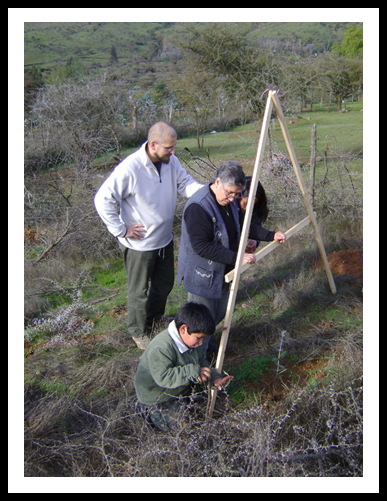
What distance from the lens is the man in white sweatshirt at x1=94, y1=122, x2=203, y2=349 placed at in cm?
304

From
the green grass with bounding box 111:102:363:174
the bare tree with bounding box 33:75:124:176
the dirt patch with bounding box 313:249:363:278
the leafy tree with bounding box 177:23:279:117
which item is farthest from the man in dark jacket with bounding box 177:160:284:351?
the leafy tree with bounding box 177:23:279:117

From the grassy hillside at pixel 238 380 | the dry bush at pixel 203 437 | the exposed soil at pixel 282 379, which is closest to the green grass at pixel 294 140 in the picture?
the grassy hillside at pixel 238 380

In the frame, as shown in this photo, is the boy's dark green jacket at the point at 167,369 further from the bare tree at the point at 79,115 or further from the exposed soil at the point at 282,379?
the bare tree at the point at 79,115

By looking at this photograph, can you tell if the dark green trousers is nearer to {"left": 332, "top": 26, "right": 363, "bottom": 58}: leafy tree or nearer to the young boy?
the young boy

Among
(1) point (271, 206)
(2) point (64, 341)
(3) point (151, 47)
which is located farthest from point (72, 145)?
(3) point (151, 47)

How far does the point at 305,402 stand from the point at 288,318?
4.47 ft

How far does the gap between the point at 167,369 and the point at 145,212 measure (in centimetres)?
144

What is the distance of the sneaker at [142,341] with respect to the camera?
3.62 meters

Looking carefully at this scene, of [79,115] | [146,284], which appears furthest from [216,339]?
[79,115]

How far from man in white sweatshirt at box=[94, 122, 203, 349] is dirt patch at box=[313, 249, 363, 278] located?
7.33 ft

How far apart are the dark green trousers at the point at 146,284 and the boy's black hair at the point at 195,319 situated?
115cm

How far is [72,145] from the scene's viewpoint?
348 inches

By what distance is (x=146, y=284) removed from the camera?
3500 mm

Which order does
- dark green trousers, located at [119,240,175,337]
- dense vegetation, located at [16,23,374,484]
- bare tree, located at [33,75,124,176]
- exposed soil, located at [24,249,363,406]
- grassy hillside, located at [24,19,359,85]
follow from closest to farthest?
dense vegetation, located at [16,23,374,484] → exposed soil, located at [24,249,363,406] → dark green trousers, located at [119,240,175,337] → bare tree, located at [33,75,124,176] → grassy hillside, located at [24,19,359,85]
